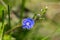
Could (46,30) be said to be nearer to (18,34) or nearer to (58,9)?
(18,34)

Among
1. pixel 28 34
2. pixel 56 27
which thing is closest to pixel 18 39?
pixel 28 34

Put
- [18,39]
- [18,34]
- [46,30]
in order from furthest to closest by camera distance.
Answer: [46,30] → [18,34] → [18,39]

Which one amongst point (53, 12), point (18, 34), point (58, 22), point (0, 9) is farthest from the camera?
point (53, 12)

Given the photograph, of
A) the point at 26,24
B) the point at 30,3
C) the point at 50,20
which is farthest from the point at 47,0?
the point at 26,24

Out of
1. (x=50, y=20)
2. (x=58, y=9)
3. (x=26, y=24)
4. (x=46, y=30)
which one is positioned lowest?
(x=26, y=24)

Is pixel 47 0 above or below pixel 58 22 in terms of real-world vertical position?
above

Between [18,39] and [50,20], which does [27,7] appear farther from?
[18,39]

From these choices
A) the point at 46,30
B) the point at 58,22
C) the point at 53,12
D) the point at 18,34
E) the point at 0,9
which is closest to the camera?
the point at 0,9

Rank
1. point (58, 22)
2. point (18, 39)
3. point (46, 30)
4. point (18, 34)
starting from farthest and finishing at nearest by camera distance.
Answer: point (58, 22) < point (46, 30) < point (18, 34) < point (18, 39)

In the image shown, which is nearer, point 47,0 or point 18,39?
point 18,39
